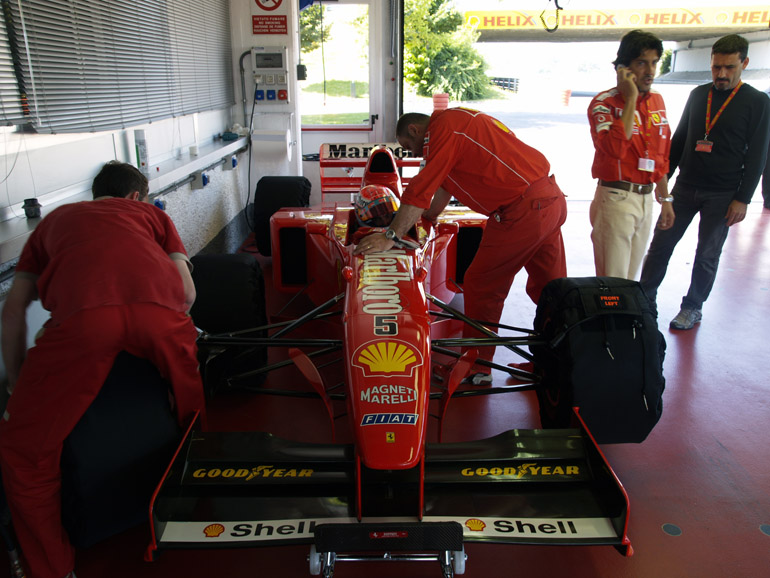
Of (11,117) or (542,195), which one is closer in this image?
(11,117)

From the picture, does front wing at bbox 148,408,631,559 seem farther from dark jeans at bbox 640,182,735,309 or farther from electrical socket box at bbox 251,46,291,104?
electrical socket box at bbox 251,46,291,104

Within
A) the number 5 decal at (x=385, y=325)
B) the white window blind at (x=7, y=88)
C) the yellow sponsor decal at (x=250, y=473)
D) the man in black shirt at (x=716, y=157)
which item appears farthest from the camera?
the man in black shirt at (x=716, y=157)

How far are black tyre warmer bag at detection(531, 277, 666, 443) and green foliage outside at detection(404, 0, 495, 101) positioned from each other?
14.6m

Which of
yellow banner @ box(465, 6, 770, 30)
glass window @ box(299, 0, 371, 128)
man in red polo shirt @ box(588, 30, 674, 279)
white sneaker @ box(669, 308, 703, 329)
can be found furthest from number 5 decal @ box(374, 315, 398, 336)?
yellow banner @ box(465, 6, 770, 30)

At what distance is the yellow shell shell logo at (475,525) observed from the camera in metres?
1.77

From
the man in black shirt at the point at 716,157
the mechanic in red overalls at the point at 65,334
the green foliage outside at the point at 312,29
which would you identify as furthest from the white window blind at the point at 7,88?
the green foliage outside at the point at 312,29

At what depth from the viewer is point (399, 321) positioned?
2.28 metres

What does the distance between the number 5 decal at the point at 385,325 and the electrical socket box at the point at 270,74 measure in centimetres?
484

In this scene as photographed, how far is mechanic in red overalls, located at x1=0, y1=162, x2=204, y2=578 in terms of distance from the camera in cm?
175

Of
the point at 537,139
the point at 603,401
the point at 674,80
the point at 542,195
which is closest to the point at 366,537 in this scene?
the point at 603,401

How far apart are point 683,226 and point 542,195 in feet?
5.34

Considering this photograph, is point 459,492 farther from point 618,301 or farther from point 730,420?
point 730,420

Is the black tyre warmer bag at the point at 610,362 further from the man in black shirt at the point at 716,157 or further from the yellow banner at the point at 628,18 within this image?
the yellow banner at the point at 628,18

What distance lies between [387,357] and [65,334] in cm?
106
